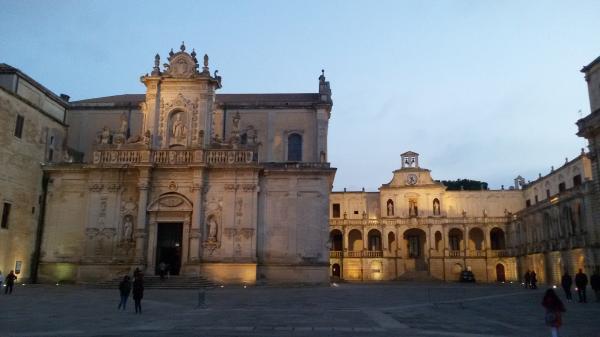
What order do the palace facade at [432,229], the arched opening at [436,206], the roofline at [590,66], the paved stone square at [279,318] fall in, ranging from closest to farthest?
the paved stone square at [279,318]
the roofline at [590,66]
the palace facade at [432,229]
the arched opening at [436,206]


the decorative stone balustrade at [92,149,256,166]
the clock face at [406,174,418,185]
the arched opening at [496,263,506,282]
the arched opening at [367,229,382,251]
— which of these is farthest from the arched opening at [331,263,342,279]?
the decorative stone balustrade at [92,149,256,166]

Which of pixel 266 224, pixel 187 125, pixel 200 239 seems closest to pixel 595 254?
pixel 266 224

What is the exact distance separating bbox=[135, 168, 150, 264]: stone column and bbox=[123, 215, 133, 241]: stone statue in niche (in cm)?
53

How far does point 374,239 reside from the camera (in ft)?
224

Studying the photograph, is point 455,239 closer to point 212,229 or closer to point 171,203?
point 212,229

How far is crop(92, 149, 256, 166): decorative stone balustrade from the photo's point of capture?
36.9m

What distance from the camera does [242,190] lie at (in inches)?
1442

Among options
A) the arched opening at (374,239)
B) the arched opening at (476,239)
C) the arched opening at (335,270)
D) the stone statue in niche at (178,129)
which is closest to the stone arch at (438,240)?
the arched opening at (476,239)

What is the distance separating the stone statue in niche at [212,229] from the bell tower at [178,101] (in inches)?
246

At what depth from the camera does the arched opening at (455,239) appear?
222 ft

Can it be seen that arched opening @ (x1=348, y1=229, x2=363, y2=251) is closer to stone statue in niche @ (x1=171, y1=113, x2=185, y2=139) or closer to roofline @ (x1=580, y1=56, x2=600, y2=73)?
stone statue in niche @ (x1=171, y1=113, x2=185, y2=139)

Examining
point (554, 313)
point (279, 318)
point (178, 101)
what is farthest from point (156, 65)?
point (554, 313)

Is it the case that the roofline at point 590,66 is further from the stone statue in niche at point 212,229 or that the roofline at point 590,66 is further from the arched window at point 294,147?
the stone statue in niche at point 212,229

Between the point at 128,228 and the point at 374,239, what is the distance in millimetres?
39284
